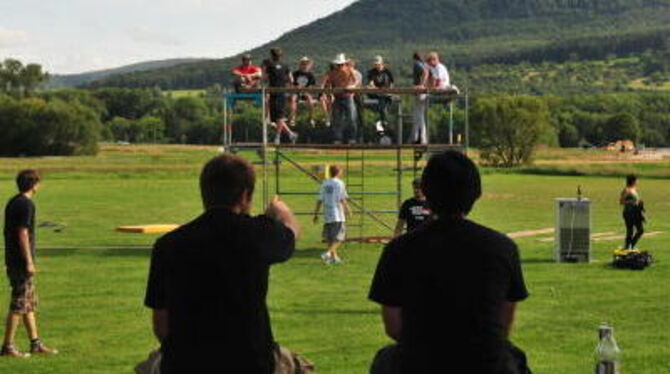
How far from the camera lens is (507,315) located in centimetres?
580

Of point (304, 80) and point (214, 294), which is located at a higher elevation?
point (304, 80)

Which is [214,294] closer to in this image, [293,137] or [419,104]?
[293,137]

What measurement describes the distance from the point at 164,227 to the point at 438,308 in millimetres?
28549

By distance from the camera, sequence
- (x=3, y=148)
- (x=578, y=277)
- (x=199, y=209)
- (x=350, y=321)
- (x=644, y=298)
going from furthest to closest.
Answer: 1. (x=3, y=148)
2. (x=199, y=209)
3. (x=578, y=277)
4. (x=644, y=298)
5. (x=350, y=321)

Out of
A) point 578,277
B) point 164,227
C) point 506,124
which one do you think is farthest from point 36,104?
point 578,277

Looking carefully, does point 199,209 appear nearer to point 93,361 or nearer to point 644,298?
point 644,298

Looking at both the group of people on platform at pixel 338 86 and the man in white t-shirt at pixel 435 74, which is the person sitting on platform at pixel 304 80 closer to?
the group of people on platform at pixel 338 86

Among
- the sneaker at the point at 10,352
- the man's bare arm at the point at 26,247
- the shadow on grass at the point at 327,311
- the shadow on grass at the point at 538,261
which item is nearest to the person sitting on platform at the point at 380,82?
the shadow on grass at the point at 538,261

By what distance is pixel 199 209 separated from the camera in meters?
44.6

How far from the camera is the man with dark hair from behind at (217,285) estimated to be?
19.5 ft

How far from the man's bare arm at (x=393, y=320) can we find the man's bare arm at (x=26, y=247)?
7483mm

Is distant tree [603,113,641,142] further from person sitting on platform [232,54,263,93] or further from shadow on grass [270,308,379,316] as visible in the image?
shadow on grass [270,308,379,316]

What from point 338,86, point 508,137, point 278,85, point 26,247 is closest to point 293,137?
point 278,85

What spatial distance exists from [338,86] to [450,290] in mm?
21491
